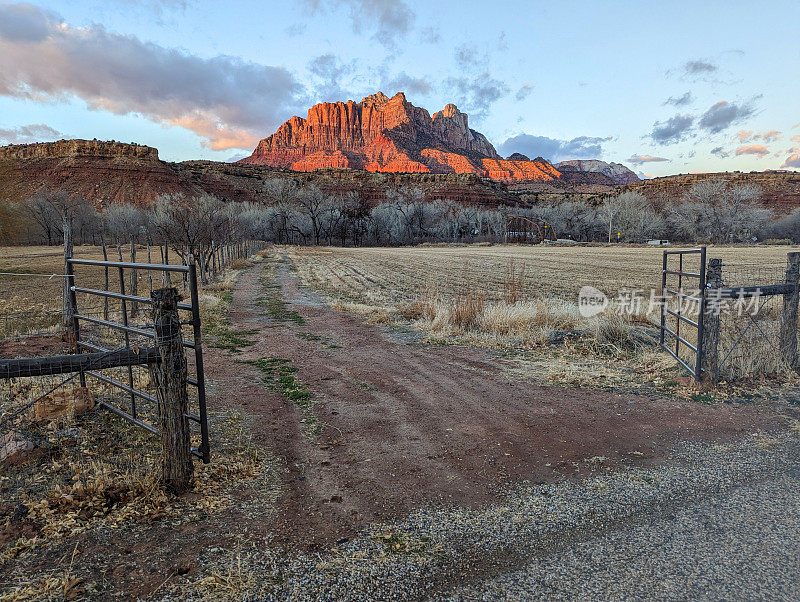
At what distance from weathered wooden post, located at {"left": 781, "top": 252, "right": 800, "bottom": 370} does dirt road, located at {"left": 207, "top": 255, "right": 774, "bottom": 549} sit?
213 centimetres

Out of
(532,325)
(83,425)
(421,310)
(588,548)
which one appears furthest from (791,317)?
(83,425)

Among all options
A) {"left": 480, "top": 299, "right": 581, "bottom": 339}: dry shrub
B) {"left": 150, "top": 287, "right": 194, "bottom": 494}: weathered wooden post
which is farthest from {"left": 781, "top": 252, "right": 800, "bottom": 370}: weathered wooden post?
{"left": 150, "top": 287, "right": 194, "bottom": 494}: weathered wooden post

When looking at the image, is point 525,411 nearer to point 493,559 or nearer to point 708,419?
point 708,419

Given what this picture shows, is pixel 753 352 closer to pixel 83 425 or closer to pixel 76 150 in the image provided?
pixel 83 425

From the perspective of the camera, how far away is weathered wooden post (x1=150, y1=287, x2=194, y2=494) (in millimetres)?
4207

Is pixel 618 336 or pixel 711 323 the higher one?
pixel 711 323

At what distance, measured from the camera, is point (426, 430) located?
232 inches

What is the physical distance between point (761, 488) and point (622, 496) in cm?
137

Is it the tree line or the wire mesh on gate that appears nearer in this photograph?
the wire mesh on gate

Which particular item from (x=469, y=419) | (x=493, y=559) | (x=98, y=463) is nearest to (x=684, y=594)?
(x=493, y=559)

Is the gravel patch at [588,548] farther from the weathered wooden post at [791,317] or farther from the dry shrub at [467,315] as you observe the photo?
the dry shrub at [467,315]

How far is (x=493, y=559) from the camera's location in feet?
11.2

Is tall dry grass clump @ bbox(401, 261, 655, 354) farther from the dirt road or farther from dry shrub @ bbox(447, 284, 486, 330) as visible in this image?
the dirt road

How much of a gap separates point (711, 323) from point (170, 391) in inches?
299
